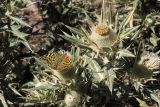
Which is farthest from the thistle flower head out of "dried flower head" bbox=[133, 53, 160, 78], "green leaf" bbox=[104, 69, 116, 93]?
"green leaf" bbox=[104, 69, 116, 93]

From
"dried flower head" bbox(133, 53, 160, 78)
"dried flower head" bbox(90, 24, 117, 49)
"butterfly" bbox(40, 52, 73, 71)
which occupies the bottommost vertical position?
"dried flower head" bbox(133, 53, 160, 78)

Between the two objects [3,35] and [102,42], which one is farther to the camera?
[3,35]

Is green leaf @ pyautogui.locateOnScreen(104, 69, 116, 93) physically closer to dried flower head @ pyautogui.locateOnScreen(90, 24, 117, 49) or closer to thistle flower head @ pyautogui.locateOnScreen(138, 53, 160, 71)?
dried flower head @ pyautogui.locateOnScreen(90, 24, 117, 49)

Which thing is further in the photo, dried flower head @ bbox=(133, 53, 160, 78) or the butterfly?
dried flower head @ bbox=(133, 53, 160, 78)

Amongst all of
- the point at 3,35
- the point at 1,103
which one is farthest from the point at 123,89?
the point at 3,35

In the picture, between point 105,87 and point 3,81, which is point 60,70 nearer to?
point 105,87

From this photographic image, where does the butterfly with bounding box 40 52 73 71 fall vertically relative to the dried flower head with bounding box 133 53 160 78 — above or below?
above

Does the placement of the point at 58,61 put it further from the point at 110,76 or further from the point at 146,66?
the point at 146,66

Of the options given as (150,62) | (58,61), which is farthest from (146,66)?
(58,61)

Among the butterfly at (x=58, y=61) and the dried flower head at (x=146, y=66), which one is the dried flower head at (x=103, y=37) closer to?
the butterfly at (x=58, y=61)
